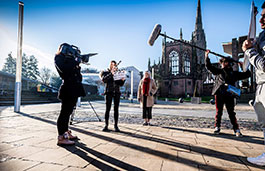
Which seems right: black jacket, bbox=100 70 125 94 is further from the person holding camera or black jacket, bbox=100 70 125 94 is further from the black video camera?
the person holding camera

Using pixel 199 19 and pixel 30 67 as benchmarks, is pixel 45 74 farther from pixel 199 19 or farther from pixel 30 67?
pixel 199 19

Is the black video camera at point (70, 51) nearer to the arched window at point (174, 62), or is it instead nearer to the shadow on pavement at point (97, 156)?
the shadow on pavement at point (97, 156)

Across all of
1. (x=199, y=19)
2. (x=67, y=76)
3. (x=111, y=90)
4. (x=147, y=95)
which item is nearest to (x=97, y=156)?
(x=67, y=76)

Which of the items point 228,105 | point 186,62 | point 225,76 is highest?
point 186,62

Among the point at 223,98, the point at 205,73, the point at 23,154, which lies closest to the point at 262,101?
the point at 223,98

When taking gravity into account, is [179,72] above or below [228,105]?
above

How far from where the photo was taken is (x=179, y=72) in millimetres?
40625

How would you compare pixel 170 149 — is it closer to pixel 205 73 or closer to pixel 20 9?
pixel 20 9

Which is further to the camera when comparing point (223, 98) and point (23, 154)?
point (223, 98)

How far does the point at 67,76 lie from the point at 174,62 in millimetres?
42609

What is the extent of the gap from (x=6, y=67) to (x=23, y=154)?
153 feet

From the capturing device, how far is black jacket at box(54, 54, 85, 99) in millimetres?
2512

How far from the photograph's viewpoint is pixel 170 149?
7.84 feet

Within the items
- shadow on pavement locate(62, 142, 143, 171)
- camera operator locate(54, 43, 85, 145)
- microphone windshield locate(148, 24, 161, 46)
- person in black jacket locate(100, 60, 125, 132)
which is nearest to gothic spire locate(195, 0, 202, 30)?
microphone windshield locate(148, 24, 161, 46)
